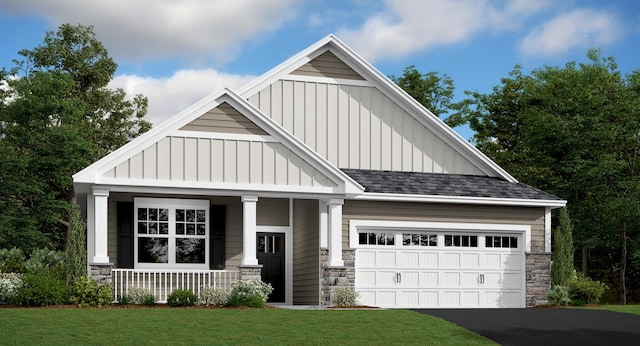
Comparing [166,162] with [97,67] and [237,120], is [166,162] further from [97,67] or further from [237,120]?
[97,67]

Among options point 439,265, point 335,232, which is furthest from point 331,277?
point 439,265

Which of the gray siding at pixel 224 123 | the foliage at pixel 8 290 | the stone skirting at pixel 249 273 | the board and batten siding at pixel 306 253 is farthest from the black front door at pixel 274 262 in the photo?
the foliage at pixel 8 290

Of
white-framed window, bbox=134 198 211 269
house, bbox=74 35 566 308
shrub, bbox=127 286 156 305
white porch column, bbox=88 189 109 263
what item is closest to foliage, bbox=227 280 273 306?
house, bbox=74 35 566 308

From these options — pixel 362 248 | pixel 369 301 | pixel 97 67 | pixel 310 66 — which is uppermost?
pixel 97 67

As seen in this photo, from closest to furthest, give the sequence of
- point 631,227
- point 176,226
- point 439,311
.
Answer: point 439,311 → point 176,226 → point 631,227

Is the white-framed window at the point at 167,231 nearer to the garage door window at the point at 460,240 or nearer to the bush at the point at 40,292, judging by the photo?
the bush at the point at 40,292

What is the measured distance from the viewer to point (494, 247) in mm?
24844

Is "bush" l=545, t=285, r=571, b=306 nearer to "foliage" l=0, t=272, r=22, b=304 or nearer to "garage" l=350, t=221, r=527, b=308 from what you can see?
"garage" l=350, t=221, r=527, b=308

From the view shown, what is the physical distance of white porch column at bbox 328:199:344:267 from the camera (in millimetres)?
22484

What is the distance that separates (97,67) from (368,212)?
23468 mm

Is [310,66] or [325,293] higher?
[310,66]

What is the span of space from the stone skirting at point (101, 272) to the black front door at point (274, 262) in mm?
5256

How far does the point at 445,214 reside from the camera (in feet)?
79.7

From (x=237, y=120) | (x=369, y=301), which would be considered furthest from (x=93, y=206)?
(x=369, y=301)
